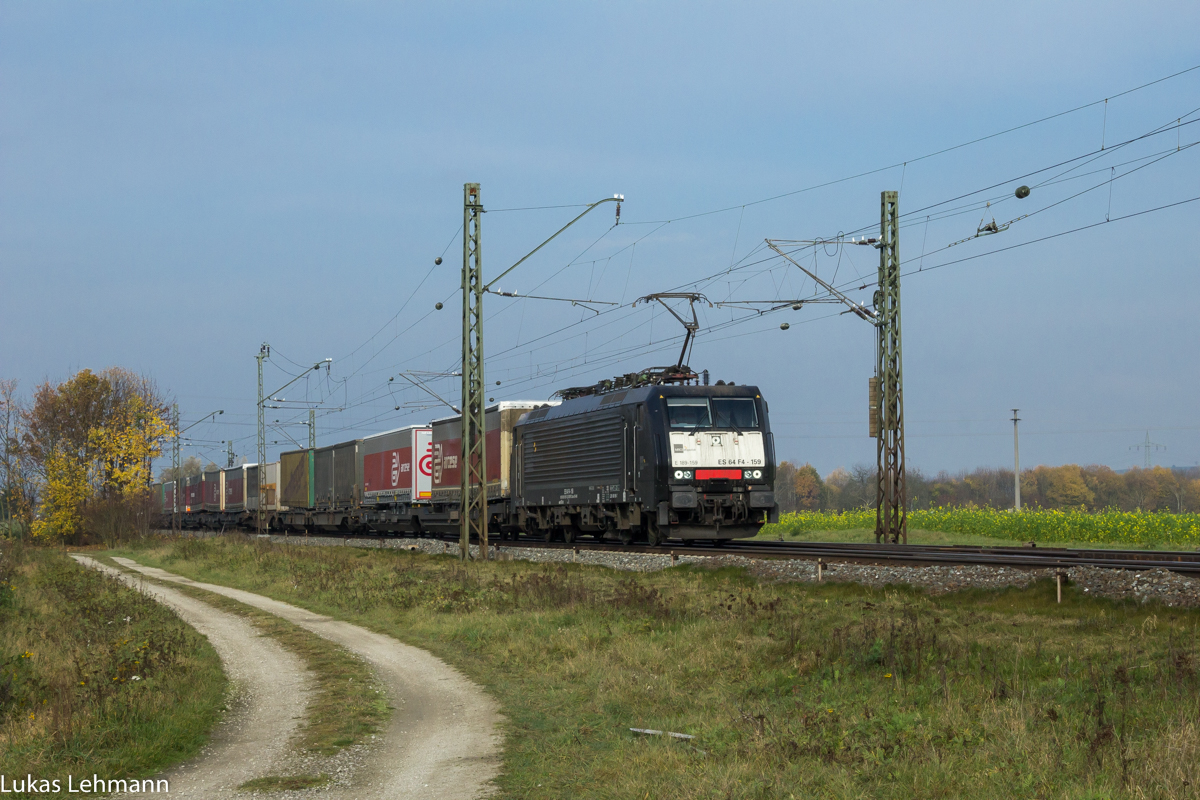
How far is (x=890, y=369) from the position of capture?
1102 inches

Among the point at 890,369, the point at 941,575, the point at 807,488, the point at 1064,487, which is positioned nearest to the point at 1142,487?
the point at 1064,487

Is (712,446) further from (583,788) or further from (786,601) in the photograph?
(583,788)

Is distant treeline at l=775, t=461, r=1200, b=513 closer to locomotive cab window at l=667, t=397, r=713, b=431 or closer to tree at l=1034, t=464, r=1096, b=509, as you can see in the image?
tree at l=1034, t=464, r=1096, b=509

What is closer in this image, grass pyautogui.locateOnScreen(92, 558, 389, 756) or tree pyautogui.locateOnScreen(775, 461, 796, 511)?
grass pyautogui.locateOnScreen(92, 558, 389, 756)

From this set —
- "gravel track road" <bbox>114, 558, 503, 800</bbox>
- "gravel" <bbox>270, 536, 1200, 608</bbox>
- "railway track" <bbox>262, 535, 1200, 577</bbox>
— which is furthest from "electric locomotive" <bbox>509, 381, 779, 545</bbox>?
"gravel track road" <bbox>114, 558, 503, 800</bbox>

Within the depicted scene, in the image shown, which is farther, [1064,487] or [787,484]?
[787,484]

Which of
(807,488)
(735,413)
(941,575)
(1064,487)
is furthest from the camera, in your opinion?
(807,488)

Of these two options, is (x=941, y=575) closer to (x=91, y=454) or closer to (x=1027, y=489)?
(x=91, y=454)

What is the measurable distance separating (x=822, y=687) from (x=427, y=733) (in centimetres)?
385

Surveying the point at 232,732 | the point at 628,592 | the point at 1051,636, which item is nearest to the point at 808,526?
the point at 628,592

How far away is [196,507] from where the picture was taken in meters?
73.4

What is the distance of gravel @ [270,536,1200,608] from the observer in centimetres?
1446

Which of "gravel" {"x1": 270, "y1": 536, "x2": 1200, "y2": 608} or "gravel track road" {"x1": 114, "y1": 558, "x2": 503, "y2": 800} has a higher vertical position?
"gravel" {"x1": 270, "y1": 536, "x2": 1200, "y2": 608}

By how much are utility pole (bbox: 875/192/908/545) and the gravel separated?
7.35 metres
